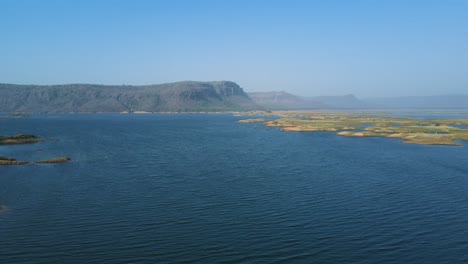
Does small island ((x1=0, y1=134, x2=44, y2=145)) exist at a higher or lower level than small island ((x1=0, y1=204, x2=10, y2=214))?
higher

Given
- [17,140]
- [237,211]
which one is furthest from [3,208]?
[17,140]

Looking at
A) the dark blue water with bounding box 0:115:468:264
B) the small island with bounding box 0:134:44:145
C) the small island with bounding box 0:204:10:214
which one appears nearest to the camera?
the dark blue water with bounding box 0:115:468:264

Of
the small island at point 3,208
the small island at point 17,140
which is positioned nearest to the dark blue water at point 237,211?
the small island at point 3,208

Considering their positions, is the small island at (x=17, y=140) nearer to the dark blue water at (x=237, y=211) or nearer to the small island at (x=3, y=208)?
the dark blue water at (x=237, y=211)

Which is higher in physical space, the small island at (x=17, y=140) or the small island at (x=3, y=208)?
the small island at (x=17, y=140)

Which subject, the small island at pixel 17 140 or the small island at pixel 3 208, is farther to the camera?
the small island at pixel 17 140

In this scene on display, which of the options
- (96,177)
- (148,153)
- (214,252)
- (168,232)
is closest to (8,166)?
(96,177)

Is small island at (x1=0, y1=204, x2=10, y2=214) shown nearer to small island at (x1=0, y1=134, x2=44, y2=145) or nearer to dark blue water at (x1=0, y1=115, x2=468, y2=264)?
dark blue water at (x1=0, y1=115, x2=468, y2=264)

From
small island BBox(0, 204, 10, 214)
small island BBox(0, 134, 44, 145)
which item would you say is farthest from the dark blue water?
small island BBox(0, 134, 44, 145)

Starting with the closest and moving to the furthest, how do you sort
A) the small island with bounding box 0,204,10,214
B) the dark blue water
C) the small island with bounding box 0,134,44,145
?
the dark blue water
the small island with bounding box 0,204,10,214
the small island with bounding box 0,134,44,145
